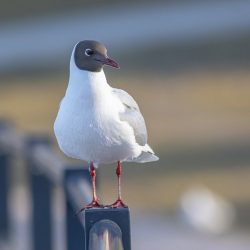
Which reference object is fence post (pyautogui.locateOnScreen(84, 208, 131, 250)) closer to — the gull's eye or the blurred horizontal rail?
the gull's eye

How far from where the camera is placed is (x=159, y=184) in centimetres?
1820

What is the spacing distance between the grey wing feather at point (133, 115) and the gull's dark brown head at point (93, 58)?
133 mm

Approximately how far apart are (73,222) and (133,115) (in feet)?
4.06

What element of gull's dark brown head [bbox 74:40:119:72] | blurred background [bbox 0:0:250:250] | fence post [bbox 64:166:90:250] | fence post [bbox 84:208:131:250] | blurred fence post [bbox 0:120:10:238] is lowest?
fence post [bbox 84:208:131:250]

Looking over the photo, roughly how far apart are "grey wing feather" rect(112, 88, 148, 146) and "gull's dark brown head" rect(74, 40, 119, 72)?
5.2 inches

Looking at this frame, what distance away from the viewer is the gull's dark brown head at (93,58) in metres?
3.35

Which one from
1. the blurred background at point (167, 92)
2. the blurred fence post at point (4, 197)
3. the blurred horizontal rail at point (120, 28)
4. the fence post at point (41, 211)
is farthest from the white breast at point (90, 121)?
the blurred horizontal rail at point (120, 28)

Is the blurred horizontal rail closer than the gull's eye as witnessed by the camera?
No

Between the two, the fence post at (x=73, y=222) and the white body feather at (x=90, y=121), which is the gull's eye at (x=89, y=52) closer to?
the white body feather at (x=90, y=121)

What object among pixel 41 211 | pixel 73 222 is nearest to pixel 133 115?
pixel 73 222

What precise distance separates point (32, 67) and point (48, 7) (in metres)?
4.66

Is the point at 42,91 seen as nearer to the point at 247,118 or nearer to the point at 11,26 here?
the point at 247,118

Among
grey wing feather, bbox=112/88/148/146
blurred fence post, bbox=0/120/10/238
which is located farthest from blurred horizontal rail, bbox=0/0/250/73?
grey wing feather, bbox=112/88/148/146

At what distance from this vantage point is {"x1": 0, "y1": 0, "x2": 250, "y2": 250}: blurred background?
51.3ft
